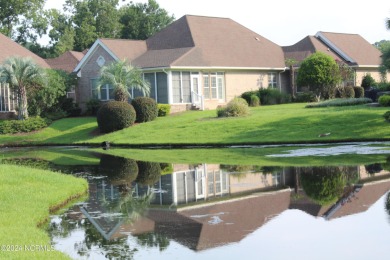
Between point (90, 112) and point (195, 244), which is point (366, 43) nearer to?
point (90, 112)

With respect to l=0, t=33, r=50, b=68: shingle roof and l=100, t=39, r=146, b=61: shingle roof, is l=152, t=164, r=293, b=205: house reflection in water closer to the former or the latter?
l=100, t=39, r=146, b=61: shingle roof

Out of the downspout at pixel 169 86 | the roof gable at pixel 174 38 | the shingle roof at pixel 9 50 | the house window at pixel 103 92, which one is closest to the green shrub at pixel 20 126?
the house window at pixel 103 92

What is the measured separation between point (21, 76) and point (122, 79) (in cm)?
759

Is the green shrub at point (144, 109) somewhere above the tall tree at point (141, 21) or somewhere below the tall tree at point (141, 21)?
below

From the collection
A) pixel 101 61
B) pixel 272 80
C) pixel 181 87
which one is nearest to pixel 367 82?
pixel 272 80

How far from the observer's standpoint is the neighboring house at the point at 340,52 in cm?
6041

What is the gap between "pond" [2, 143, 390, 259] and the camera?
11797 mm

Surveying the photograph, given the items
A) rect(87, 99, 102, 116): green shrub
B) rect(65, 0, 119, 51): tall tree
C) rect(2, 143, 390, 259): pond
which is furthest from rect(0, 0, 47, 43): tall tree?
rect(2, 143, 390, 259): pond

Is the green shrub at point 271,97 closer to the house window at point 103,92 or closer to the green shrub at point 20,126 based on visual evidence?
A: the house window at point 103,92

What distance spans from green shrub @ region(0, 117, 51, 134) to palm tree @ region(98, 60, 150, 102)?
536cm

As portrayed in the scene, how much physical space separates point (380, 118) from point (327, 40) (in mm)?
29236

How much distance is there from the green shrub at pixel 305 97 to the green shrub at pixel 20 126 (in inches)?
819

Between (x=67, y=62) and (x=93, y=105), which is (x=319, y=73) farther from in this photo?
(x=67, y=62)

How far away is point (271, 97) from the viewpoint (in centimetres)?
5431
